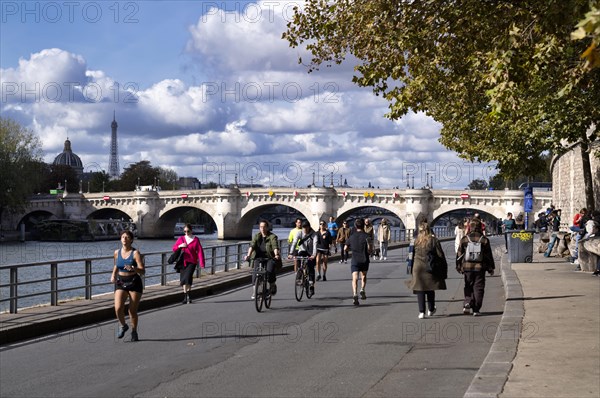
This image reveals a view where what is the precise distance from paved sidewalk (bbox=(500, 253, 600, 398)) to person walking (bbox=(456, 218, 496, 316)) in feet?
A: 2.68

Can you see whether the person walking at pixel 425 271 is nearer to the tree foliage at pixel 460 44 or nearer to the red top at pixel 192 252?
the tree foliage at pixel 460 44

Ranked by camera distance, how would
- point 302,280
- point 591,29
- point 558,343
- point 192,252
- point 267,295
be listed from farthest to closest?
1. point 302,280
2. point 192,252
3. point 267,295
4. point 558,343
5. point 591,29

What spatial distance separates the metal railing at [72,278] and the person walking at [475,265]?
19.4 feet

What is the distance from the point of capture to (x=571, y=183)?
39.6 meters

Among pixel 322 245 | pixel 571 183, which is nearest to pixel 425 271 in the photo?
pixel 322 245

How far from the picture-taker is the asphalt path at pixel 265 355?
884 cm

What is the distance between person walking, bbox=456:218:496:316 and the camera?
15086 millimetres

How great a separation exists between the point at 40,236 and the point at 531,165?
76440 mm

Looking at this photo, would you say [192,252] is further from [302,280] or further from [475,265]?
[475,265]

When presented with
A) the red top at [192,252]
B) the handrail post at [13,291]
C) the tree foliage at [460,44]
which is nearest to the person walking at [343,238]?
the tree foliage at [460,44]

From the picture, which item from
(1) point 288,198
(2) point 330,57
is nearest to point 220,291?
(2) point 330,57

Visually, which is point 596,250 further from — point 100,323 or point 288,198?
point 288,198

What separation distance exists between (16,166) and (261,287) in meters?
73.5

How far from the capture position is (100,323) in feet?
48.3
